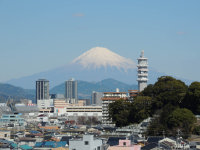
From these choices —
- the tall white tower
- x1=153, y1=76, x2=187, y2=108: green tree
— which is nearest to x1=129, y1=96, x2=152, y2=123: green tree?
x1=153, y1=76, x2=187, y2=108: green tree

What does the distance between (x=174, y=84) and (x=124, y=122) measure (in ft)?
25.7

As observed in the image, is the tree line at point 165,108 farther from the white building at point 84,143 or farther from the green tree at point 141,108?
the white building at point 84,143

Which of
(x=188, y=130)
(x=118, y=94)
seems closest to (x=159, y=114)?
(x=188, y=130)

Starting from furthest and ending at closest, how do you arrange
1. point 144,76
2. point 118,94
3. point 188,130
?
point 144,76, point 118,94, point 188,130

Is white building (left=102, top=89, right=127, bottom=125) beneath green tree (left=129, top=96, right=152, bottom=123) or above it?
above

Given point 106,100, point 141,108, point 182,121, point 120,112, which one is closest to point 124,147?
point 182,121

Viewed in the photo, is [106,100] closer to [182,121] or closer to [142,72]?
[142,72]

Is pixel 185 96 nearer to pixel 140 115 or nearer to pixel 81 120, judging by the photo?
pixel 140 115

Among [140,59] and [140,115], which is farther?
[140,59]

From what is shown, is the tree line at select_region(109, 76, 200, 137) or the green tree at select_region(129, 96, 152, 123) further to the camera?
the green tree at select_region(129, 96, 152, 123)

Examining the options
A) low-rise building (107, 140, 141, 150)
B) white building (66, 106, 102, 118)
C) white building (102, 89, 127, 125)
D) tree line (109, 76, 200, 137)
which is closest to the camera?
low-rise building (107, 140, 141, 150)

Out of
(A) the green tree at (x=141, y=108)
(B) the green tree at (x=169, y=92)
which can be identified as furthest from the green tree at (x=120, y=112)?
(B) the green tree at (x=169, y=92)

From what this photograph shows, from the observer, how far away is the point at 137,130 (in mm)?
66125

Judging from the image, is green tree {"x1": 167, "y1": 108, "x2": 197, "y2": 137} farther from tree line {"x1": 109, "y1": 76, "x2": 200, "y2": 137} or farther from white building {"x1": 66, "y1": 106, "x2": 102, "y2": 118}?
white building {"x1": 66, "y1": 106, "x2": 102, "y2": 118}
